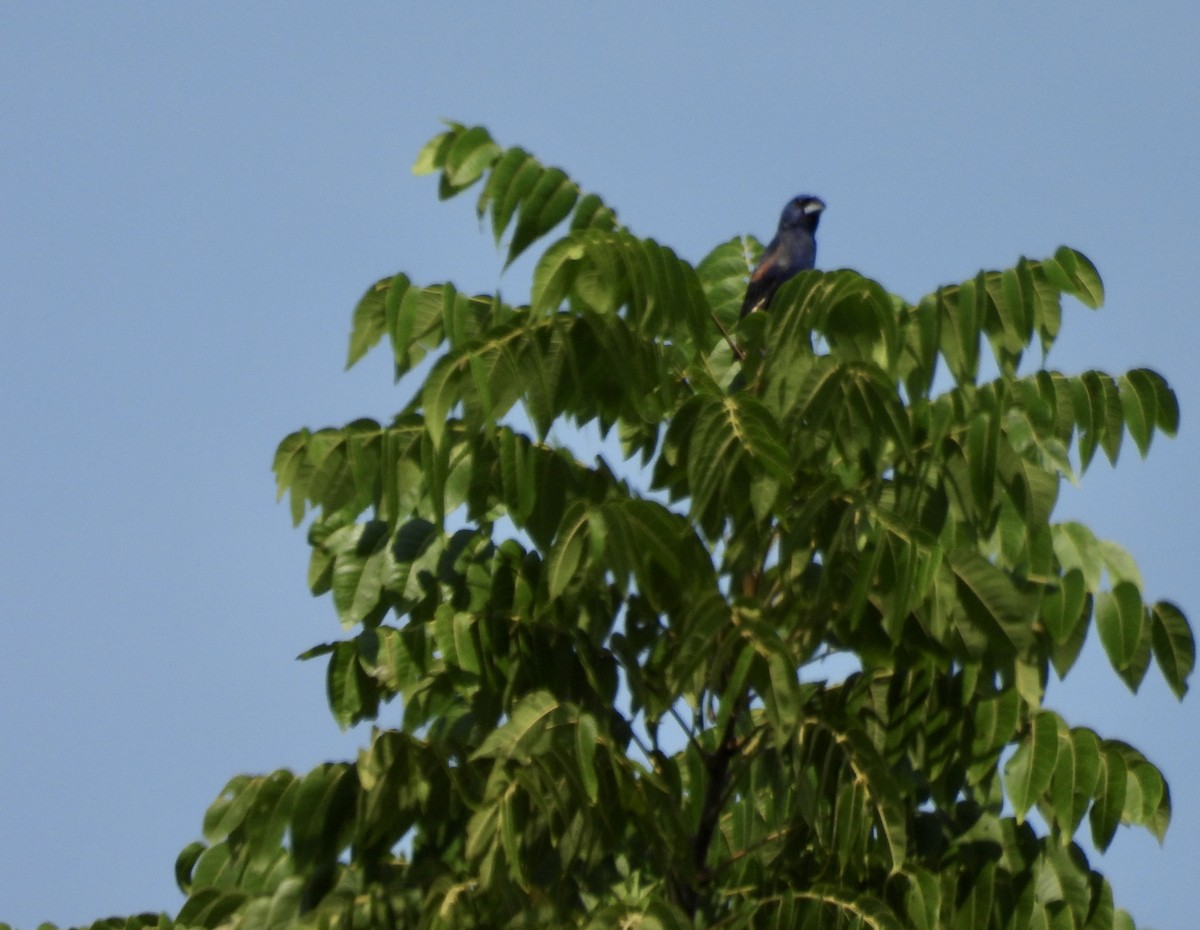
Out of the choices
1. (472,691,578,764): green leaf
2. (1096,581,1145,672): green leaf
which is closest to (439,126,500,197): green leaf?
(472,691,578,764): green leaf

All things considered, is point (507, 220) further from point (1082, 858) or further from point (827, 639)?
point (1082, 858)

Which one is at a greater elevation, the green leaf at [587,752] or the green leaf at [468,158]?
the green leaf at [468,158]

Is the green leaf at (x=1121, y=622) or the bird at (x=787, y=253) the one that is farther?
the bird at (x=787, y=253)

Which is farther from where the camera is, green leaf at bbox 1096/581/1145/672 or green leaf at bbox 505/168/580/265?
green leaf at bbox 505/168/580/265

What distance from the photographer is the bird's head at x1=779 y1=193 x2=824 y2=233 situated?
6961 mm

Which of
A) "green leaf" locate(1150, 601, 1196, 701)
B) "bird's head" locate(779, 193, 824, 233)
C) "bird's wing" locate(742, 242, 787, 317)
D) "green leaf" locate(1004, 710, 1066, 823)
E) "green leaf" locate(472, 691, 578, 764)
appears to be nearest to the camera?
"green leaf" locate(472, 691, 578, 764)

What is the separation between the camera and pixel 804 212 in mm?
7078

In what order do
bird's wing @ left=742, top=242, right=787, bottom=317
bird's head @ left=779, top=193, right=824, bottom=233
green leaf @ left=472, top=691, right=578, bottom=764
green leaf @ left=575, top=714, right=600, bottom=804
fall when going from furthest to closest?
bird's head @ left=779, top=193, right=824, bottom=233, bird's wing @ left=742, top=242, right=787, bottom=317, green leaf @ left=472, top=691, right=578, bottom=764, green leaf @ left=575, top=714, right=600, bottom=804

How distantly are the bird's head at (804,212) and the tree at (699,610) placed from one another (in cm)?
316

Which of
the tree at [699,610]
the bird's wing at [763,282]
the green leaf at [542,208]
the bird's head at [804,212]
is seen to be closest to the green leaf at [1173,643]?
the tree at [699,610]

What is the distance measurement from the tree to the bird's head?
10.4 ft

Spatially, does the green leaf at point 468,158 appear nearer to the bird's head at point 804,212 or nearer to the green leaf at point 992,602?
the green leaf at point 992,602

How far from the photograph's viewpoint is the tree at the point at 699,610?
128 inches

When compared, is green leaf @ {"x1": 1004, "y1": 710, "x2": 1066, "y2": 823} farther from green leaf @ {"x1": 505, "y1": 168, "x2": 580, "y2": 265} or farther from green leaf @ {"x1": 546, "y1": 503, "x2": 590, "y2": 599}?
green leaf @ {"x1": 505, "y1": 168, "x2": 580, "y2": 265}
